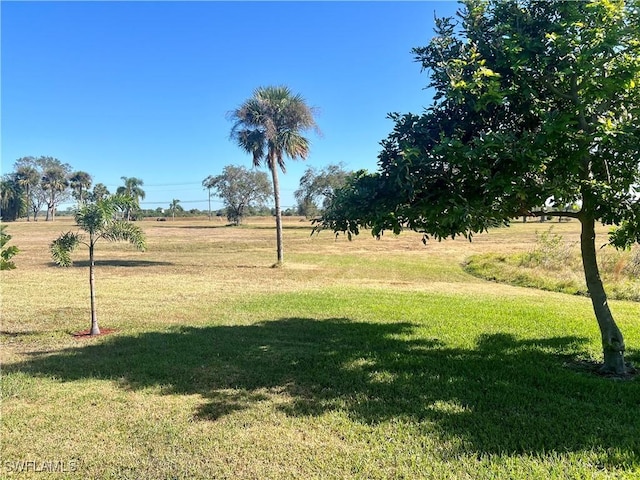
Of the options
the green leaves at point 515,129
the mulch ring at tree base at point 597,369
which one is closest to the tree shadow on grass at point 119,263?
the green leaves at point 515,129

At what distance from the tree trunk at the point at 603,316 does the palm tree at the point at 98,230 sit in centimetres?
712

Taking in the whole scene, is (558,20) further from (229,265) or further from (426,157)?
(229,265)

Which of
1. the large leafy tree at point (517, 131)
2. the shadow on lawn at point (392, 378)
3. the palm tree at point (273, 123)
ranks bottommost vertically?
the shadow on lawn at point (392, 378)

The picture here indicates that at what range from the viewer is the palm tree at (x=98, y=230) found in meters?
7.61

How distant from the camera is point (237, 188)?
7300 centimetres

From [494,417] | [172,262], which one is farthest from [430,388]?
[172,262]

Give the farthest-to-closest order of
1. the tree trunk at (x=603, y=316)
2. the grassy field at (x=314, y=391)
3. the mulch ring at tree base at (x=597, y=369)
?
the tree trunk at (x=603, y=316)
the mulch ring at tree base at (x=597, y=369)
the grassy field at (x=314, y=391)

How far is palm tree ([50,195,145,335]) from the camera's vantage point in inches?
300

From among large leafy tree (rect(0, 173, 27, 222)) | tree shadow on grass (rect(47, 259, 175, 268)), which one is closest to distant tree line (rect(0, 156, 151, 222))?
large leafy tree (rect(0, 173, 27, 222))

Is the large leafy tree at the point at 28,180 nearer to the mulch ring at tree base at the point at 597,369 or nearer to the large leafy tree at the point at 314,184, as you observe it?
the large leafy tree at the point at 314,184

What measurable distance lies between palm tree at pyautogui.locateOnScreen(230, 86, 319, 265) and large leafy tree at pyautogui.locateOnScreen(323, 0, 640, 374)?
14390 millimetres

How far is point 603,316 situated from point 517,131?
2.53 metres

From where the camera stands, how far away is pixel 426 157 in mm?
4434

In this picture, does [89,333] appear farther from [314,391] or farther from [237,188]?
[237,188]
